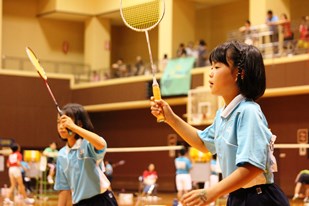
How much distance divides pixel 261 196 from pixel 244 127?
1.42 ft

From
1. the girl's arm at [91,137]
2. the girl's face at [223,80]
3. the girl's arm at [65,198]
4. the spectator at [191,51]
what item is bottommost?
the girl's arm at [65,198]

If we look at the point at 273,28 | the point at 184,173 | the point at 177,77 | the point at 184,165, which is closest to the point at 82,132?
the point at 184,165

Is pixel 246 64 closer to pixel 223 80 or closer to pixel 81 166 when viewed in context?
pixel 223 80

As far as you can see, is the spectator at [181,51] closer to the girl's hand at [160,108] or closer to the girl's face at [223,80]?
the girl's hand at [160,108]

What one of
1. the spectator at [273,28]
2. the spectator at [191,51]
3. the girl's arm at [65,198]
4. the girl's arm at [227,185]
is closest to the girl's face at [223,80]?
the girl's arm at [227,185]

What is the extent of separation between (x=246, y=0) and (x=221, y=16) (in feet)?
5.49

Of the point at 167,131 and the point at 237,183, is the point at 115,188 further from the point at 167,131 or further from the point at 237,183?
the point at 237,183

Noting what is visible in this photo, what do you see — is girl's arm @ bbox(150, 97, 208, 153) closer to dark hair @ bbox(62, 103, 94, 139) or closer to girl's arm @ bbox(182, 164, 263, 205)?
girl's arm @ bbox(182, 164, 263, 205)

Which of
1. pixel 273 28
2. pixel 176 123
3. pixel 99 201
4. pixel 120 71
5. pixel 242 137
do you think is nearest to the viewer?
pixel 242 137

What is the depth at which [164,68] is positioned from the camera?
95.2ft

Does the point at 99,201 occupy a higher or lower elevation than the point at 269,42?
lower

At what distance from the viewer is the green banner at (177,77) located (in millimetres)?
27472

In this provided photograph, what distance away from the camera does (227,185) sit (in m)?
3.62

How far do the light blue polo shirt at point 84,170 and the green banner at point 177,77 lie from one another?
21.0m
